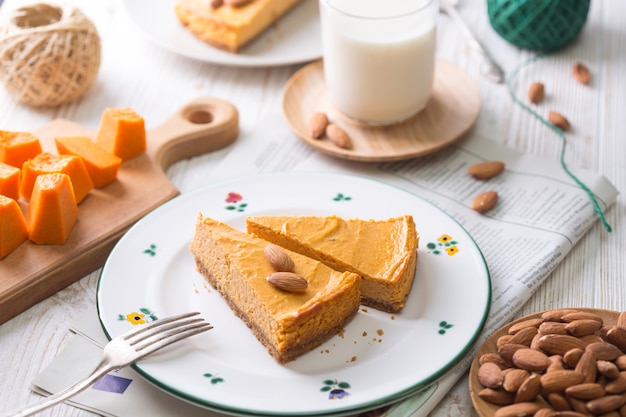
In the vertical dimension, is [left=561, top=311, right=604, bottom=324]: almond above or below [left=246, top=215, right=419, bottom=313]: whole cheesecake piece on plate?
below

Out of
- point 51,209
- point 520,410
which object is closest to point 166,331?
point 51,209

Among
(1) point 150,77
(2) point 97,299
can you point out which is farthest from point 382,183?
(1) point 150,77

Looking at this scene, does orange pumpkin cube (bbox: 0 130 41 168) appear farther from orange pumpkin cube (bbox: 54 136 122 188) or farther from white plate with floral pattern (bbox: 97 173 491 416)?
white plate with floral pattern (bbox: 97 173 491 416)

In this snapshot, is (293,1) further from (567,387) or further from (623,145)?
(567,387)

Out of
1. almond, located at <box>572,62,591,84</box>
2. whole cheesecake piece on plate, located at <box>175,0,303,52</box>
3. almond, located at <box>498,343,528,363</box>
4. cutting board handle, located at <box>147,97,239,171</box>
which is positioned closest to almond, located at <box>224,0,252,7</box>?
whole cheesecake piece on plate, located at <box>175,0,303,52</box>

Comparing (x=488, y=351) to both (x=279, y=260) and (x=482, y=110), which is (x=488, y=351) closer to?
(x=279, y=260)

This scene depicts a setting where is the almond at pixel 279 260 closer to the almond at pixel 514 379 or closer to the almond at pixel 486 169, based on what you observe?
the almond at pixel 514 379
